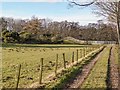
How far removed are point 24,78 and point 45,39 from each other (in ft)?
280

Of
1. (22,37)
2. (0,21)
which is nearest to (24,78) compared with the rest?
(22,37)

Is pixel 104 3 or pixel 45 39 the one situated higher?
pixel 104 3

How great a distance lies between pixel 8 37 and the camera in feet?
292

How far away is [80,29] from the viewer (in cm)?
14300

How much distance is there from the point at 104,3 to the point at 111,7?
89cm

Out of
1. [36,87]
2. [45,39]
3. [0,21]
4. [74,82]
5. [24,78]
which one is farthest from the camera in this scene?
[0,21]

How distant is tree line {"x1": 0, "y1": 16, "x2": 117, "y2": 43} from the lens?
323 feet

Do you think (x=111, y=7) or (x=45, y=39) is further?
(x=45, y=39)

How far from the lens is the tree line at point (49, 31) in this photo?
9855 cm

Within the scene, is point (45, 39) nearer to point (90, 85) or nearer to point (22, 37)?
point (22, 37)

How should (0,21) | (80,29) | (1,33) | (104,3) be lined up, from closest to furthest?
(104,3) → (1,33) → (0,21) → (80,29)

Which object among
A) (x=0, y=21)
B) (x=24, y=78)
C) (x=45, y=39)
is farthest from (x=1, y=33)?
(x=24, y=78)

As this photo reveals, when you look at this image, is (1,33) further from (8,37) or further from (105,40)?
(105,40)

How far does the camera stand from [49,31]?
127875mm
